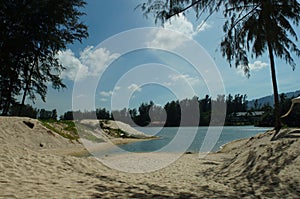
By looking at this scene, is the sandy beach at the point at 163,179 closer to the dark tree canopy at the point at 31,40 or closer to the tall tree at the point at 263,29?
the tall tree at the point at 263,29

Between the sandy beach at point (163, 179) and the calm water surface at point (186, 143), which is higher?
the sandy beach at point (163, 179)

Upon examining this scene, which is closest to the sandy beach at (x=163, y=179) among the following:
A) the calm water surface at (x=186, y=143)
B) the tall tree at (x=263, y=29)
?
the tall tree at (x=263, y=29)

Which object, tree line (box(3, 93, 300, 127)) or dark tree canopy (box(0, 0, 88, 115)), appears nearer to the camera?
dark tree canopy (box(0, 0, 88, 115))

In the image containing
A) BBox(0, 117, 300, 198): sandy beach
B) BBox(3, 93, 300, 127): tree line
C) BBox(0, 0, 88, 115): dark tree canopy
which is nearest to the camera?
BBox(0, 117, 300, 198): sandy beach

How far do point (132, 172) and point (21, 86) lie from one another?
580 inches

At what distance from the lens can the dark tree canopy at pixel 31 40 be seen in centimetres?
1819

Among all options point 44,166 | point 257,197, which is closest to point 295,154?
point 257,197

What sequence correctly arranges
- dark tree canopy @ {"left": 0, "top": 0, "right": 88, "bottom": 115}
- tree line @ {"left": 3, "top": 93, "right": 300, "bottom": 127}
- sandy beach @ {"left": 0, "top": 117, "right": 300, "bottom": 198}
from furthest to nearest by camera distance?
tree line @ {"left": 3, "top": 93, "right": 300, "bottom": 127}, dark tree canopy @ {"left": 0, "top": 0, "right": 88, "bottom": 115}, sandy beach @ {"left": 0, "top": 117, "right": 300, "bottom": 198}

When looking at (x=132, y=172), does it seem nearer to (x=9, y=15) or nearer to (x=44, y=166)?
(x=44, y=166)

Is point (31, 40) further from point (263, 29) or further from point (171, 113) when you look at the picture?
point (171, 113)

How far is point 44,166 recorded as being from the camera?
7.16 metres

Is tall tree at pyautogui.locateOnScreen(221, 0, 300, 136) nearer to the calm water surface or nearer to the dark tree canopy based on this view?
the calm water surface

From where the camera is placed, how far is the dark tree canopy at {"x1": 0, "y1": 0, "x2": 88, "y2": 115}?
18.2 meters

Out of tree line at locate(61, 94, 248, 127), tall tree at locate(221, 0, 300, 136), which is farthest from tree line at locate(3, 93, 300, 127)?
tall tree at locate(221, 0, 300, 136)
